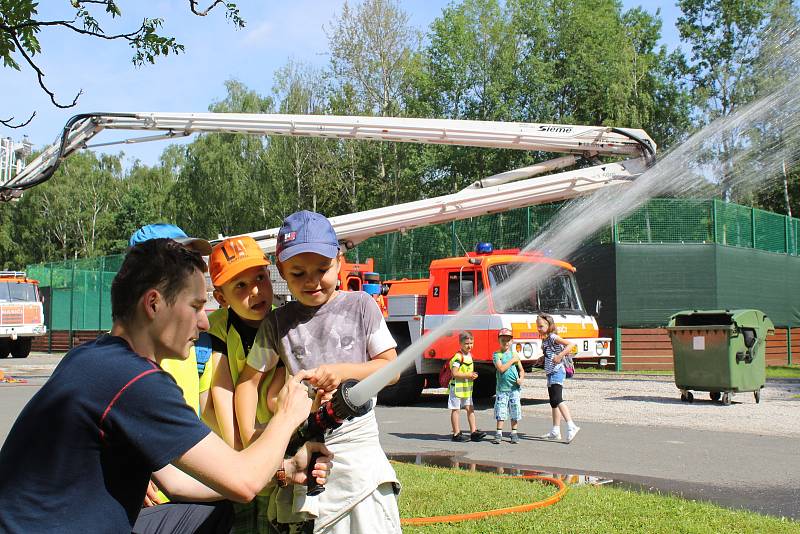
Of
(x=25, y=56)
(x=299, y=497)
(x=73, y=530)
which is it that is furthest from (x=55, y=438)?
(x=25, y=56)

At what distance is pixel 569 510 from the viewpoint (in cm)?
619

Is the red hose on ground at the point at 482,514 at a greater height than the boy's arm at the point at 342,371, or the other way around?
the boy's arm at the point at 342,371

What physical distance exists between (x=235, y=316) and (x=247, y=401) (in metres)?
0.45

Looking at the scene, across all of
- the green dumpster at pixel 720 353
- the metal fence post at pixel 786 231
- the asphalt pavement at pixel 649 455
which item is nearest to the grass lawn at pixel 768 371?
the metal fence post at pixel 786 231

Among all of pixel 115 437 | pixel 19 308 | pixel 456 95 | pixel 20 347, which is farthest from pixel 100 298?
pixel 115 437

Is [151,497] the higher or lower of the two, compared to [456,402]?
higher

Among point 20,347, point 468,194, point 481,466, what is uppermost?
point 468,194

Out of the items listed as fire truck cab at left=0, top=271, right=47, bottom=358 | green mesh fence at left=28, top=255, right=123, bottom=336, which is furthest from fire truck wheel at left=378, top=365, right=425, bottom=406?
green mesh fence at left=28, top=255, right=123, bottom=336

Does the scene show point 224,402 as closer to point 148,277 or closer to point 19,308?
point 148,277

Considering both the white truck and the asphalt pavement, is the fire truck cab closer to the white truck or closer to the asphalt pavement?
the white truck

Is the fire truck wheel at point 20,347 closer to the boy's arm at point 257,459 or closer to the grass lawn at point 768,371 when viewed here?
the grass lawn at point 768,371

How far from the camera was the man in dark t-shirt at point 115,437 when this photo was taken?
205 cm

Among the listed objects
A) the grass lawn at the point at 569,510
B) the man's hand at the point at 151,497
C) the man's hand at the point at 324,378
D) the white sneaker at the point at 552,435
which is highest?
the man's hand at the point at 324,378

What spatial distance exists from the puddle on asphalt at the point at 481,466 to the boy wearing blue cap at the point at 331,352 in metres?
5.16
